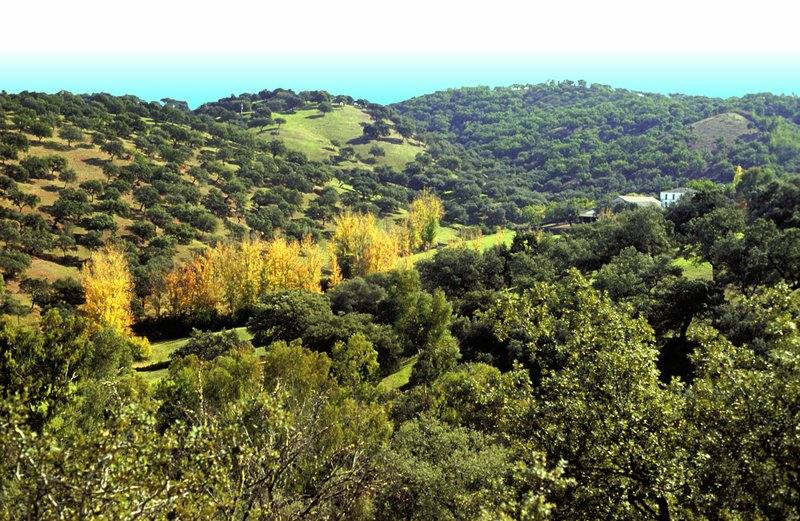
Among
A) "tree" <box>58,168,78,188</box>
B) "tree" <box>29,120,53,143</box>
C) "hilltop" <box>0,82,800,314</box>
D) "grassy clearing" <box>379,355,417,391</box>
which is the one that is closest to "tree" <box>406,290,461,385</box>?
"grassy clearing" <box>379,355,417,391</box>

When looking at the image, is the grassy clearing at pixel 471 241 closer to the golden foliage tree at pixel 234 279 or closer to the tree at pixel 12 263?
the golden foliage tree at pixel 234 279

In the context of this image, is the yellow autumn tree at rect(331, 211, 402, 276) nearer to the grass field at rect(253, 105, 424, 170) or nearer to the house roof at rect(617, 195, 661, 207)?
the house roof at rect(617, 195, 661, 207)

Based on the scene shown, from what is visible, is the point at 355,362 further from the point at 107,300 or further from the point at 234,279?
the point at 234,279

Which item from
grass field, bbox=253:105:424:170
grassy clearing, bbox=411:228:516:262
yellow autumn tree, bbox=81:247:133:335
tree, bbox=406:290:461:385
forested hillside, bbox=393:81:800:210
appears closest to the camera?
tree, bbox=406:290:461:385

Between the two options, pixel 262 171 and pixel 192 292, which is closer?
pixel 192 292

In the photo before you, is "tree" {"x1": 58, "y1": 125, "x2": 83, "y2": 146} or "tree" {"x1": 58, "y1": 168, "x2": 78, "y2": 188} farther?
"tree" {"x1": 58, "y1": 125, "x2": 83, "y2": 146}

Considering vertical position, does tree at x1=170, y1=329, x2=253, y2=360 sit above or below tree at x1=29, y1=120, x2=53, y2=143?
below

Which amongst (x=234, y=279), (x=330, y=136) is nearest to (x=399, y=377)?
(x=234, y=279)
